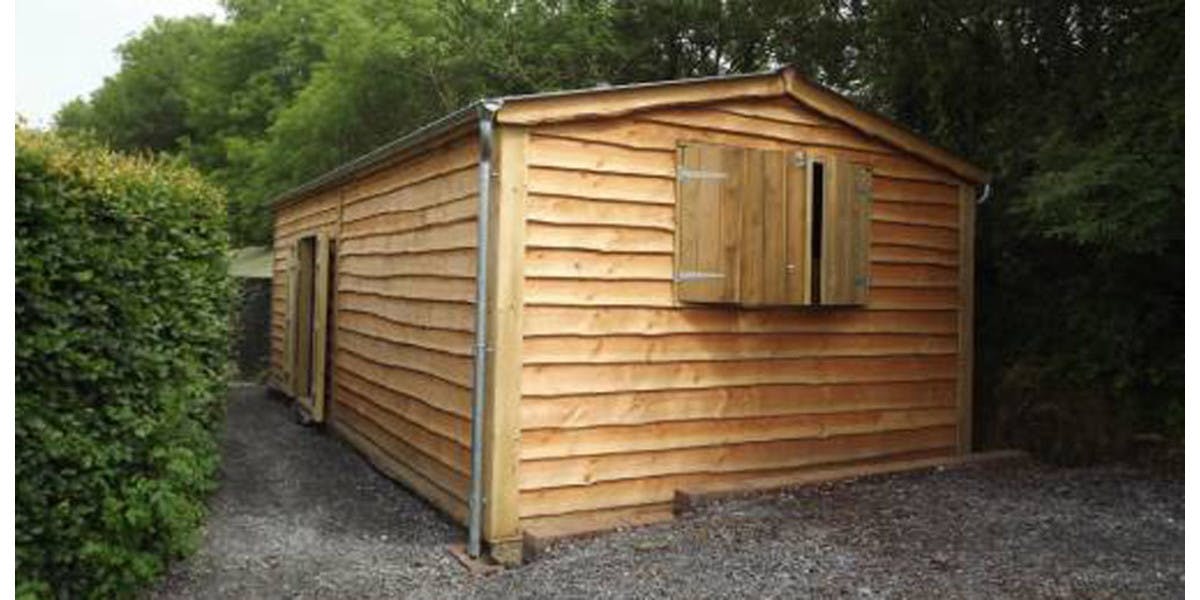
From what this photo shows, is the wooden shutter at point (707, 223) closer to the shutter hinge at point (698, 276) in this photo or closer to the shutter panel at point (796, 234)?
the shutter hinge at point (698, 276)

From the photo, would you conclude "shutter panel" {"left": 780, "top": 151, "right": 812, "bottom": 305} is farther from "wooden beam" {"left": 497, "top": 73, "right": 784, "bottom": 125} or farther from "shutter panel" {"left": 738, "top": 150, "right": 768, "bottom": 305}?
"wooden beam" {"left": 497, "top": 73, "right": 784, "bottom": 125}

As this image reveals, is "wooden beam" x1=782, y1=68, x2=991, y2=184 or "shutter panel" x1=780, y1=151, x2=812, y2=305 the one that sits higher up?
"wooden beam" x1=782, y1=68, x2=991, y2=184

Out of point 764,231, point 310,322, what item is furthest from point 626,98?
point 310,322

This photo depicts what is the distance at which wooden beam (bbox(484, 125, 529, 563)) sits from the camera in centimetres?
579

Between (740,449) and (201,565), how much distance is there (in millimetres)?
3509

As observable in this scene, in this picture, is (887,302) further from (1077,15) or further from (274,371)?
(274,371)

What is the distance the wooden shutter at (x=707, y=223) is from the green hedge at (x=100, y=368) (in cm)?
307

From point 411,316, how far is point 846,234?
11.0ft

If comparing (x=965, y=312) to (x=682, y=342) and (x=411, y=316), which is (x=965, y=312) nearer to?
(x=682, y=342)

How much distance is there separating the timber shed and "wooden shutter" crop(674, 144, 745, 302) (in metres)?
Result: 0.02

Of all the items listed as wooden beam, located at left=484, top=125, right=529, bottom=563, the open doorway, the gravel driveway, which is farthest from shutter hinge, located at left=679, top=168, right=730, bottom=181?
the open doorway

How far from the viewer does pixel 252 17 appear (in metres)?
27.6

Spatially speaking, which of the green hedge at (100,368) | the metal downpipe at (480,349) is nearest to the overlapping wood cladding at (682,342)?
the metal downpipe at (480,349)

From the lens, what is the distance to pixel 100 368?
411cm
